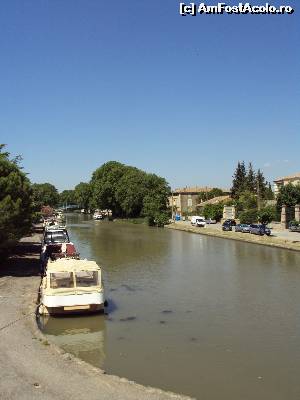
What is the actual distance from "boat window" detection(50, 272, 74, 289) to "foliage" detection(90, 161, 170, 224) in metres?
74.3

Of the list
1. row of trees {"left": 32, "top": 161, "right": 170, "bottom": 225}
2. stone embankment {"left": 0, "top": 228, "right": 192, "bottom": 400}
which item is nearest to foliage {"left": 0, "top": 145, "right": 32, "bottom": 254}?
stone embankment {"left": 0, "top": 228, "right": 192, "bottom": 400}

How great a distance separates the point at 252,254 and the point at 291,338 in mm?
27036

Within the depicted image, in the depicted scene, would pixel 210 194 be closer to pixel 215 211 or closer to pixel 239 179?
pixel 239 179

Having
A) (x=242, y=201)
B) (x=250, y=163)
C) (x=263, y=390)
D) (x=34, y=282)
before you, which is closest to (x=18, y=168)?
(x=34, y=282)

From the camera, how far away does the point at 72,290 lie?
62.7 feet

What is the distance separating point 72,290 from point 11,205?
740cm

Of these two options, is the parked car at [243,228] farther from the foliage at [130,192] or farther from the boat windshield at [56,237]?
the foliage at [130,192]

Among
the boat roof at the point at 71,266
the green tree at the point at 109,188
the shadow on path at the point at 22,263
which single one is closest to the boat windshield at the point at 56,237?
the shadow on path at the point at 22,263

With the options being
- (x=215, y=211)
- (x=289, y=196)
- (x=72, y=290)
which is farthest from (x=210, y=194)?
(x=72, y=290)

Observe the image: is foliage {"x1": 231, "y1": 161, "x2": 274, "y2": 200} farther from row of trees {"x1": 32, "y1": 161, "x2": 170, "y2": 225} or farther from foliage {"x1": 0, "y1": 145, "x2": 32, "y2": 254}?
foliage {"x1": 0, "y1": 145, "x2": 32, "y2": 254}

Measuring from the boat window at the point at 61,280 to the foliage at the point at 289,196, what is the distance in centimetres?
5697

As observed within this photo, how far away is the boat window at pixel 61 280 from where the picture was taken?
1944 cm

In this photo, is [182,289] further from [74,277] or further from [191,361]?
[191,361]

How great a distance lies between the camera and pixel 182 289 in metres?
26.4
